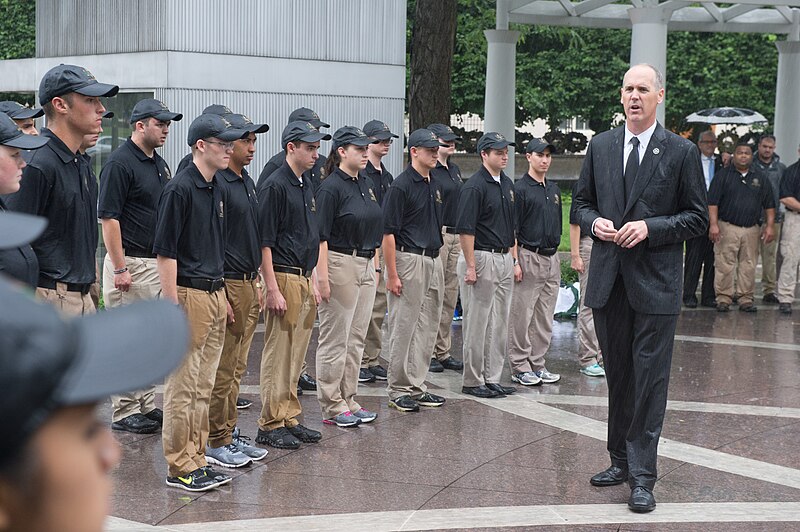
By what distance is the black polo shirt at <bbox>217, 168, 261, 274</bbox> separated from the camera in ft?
22.9

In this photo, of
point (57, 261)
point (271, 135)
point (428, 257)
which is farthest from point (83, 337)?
point (271, 135)

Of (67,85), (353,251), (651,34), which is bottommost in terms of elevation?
(353,251)

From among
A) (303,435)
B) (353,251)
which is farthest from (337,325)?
(303,435)

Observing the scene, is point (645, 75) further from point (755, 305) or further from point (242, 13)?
point (755, 305)

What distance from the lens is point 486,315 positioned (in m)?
9.39

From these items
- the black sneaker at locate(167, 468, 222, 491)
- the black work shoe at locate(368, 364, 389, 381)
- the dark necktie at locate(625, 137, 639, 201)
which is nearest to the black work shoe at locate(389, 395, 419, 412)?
the black work shoe at locate(368, 364, 389, 381)

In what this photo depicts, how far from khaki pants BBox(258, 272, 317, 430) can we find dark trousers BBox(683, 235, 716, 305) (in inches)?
340

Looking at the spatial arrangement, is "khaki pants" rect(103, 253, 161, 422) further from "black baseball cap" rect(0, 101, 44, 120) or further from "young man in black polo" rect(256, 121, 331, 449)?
"black baseball cap" rect(0, 101, 44, 120)

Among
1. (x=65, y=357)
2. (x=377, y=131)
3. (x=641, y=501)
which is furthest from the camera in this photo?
(x=377, y=131)

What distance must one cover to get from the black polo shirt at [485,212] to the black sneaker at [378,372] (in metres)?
1.50

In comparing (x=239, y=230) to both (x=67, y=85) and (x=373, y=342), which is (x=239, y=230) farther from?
(x=373, y=342)

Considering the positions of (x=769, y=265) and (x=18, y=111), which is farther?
(x=769, y=265)

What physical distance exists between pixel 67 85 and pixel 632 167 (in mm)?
3212

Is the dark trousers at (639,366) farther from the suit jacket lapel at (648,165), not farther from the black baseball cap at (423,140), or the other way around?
the black baseball cap at (423,140)
